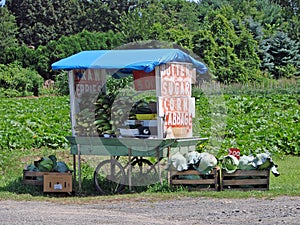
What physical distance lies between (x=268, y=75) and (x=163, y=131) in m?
34.1

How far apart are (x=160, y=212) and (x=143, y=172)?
11.3 ft

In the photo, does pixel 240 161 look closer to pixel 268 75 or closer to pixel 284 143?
pixel 284 143

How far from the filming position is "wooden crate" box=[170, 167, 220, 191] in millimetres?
11578

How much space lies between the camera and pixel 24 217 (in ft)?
30.1

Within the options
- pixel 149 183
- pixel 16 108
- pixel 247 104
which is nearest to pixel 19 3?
pixel 16 108

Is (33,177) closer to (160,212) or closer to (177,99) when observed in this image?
(177,99)

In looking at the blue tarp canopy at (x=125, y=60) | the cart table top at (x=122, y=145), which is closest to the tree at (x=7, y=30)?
the blue tarp canopy at (x=125, y=60)

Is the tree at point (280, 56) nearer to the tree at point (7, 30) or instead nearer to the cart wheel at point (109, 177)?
the tree at point (7, 30)

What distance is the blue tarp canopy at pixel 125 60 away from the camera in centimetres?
1116

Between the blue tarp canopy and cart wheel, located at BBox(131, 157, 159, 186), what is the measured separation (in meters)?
2.31

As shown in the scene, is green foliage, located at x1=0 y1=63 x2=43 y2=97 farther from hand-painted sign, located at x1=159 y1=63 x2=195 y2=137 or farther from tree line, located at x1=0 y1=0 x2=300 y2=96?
hand-painted sign, located at x1=159 y1=63 x2=195 y2=137

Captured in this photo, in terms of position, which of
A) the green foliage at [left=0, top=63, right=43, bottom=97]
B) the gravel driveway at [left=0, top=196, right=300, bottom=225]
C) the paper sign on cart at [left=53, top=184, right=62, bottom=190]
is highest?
the green foliage at [left=0, top=63, right=43, bottom=97]

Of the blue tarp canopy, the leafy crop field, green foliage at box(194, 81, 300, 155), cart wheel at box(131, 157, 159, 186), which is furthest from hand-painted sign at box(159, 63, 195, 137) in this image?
green foliage at box(194, 81, 300, 155)

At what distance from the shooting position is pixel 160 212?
9.66 metres
